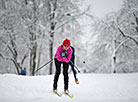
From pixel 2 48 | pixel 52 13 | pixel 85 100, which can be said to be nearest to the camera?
pixel 85 100

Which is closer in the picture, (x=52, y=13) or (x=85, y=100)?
(x=85, y=100)

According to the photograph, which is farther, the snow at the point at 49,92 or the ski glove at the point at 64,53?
the ski glove at the point at 64,53

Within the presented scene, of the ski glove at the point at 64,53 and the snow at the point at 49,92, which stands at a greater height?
the ski glove at the point at 64,53

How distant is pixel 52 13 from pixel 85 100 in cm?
1147

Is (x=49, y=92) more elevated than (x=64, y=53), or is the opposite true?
(x=64, y=53)

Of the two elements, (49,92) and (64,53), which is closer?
(64,53)

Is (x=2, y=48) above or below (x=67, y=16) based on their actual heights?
below

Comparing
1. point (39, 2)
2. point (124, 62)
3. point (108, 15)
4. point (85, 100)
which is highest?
point (39, 2)

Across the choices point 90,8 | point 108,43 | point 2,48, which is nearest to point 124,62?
point 108,43

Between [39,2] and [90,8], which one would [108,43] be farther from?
[39,2]

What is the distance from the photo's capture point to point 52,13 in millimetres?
13586

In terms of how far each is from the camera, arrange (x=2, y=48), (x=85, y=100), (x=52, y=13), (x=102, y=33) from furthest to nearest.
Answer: (x=102, y=33) < (x=52, y=13) < (x=2, y=48) < (x=85, y=100)

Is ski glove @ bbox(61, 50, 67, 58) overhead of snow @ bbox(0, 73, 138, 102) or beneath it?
overhead

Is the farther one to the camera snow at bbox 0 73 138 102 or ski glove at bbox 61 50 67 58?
ski glove at bbox 61 50 67 58
